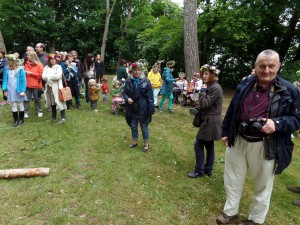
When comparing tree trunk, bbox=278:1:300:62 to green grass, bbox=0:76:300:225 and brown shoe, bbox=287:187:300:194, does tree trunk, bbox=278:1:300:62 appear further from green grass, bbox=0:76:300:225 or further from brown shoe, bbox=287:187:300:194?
brown shoe, bbox=287:187:300:194

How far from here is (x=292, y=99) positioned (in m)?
2.95

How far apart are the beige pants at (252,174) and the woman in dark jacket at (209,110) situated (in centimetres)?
93

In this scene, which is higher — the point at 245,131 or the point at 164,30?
the point at 164,30

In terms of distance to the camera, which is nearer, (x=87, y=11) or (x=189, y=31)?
(x=189, y=31)

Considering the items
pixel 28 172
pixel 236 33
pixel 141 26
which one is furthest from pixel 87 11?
pixel 28 172

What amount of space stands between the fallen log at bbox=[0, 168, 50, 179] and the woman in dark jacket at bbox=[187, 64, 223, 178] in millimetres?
2784

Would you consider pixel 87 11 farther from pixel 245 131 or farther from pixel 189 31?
pixel 245 131

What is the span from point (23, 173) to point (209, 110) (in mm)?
3432

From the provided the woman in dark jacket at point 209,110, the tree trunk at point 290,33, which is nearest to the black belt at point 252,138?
the woman in dark jacket at point 209,110

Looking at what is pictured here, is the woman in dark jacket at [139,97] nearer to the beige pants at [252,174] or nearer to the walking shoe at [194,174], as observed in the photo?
the walking shoe at [194,174]

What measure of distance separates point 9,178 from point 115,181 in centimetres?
185

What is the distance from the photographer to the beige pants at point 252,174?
3.12 meters

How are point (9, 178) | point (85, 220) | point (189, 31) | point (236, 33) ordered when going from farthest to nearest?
point (236, 33)
point (189, 31)
point (9, 178)
point (85, 220)

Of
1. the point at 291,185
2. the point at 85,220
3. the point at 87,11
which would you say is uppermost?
the point at 87,11
